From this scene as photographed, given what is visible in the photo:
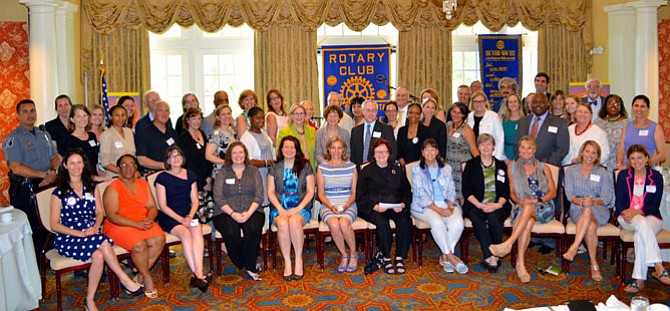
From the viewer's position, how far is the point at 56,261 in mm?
4371

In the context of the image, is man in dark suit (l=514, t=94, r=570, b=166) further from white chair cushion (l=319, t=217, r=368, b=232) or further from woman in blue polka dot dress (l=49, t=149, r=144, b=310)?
woman in blue polka dot dress (l=49, t=149, r=144, b=310)

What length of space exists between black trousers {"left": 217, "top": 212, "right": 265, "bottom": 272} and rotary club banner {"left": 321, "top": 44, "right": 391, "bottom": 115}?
4554 mm

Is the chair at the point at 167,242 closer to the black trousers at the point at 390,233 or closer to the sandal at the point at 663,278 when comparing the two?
the black trousers at the point at 390,233

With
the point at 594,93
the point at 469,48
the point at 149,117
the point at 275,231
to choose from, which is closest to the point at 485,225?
the point at 275,231

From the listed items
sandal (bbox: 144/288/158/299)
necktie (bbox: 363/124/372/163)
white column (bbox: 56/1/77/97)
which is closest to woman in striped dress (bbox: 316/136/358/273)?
necktie (bbox: 363/124/372/163)

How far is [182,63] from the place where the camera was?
957cm

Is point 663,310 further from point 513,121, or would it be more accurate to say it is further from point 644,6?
point 644,6

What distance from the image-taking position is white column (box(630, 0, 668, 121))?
28.5 feet

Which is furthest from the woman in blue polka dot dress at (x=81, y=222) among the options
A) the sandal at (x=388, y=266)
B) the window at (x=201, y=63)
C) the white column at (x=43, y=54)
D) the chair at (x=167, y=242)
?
the window at (x=201, y=63)

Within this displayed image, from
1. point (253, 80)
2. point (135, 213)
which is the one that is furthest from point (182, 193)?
point (253, 80)

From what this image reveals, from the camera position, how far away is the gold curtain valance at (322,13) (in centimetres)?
871

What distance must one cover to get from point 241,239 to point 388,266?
1.28 m

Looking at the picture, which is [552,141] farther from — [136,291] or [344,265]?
[136,291]

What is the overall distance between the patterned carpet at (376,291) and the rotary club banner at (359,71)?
4.57m
